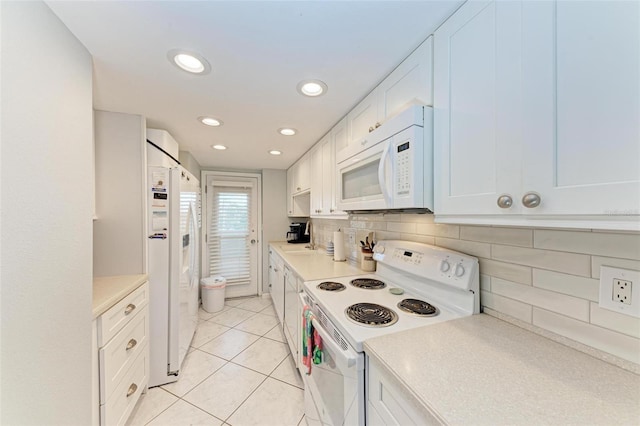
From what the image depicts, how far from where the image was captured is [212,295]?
3199 mm

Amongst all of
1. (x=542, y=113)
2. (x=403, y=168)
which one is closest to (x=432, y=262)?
(x=403, y=168)

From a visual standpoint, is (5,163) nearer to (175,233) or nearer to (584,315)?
(175,233)

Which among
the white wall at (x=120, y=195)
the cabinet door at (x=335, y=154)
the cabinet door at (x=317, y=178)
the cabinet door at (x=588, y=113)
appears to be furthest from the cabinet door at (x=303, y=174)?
the cabinet door at (x=588, y=113)

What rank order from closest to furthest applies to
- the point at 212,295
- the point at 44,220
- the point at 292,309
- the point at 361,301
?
the point at 44,220 → the point at 361,301 → the point at 292,309 → the point at 212,295

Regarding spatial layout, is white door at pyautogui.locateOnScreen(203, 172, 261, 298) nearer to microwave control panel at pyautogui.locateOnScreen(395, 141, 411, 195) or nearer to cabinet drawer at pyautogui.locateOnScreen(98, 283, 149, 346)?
cabinet drawer at pyautogui.locateOnScreen(98, 283, 149, 346)

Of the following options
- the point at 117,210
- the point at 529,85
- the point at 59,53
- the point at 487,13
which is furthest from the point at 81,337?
the point at 487,13

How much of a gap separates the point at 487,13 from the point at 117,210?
236cm

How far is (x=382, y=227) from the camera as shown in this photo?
6.19ft

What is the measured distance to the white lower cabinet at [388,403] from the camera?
626mm

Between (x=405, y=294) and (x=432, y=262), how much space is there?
288mm

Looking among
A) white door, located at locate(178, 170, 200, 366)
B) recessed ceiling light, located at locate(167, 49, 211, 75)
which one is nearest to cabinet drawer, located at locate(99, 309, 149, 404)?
white door, located at locate(178, 170, 200, 366)

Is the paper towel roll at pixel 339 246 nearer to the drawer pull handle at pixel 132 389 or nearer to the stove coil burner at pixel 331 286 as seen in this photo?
the stove coil burner at pixel 331 286

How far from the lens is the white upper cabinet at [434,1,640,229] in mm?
500

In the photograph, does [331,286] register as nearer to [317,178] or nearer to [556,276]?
[556,276]
